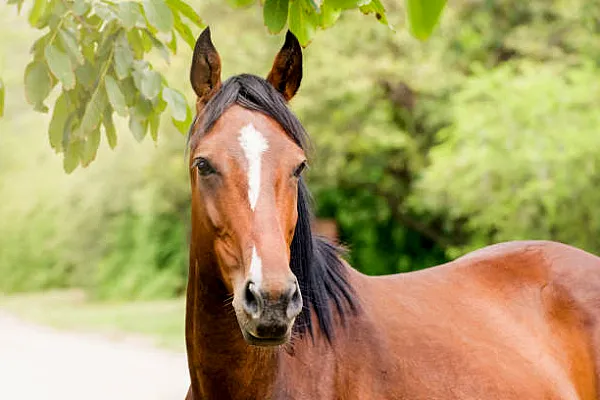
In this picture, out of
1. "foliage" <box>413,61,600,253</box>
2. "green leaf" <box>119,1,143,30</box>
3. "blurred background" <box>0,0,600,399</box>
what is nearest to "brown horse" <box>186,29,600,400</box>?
"green leaf" <box>119,1,143,30</box>

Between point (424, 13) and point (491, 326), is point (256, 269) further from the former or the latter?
point (491, 326)

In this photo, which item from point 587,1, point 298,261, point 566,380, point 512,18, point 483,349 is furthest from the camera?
point 512,18

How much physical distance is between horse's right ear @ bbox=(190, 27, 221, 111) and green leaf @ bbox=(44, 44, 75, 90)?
41 centimetres

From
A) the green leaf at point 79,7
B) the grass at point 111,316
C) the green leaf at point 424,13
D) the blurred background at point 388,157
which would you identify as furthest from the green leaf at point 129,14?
the grass at point 111,316

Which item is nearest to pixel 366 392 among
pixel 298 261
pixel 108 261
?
pixel 298 261

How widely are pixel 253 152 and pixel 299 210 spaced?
32 centimetres

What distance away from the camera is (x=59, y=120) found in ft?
11.5

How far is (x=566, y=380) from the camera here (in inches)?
154

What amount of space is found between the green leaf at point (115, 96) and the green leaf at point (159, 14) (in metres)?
0.33

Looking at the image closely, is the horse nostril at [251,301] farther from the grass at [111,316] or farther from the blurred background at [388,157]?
the grass at [111,316]

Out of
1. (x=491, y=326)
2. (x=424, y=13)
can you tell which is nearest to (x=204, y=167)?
(x=424, y=13)

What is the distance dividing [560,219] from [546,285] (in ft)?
30.8

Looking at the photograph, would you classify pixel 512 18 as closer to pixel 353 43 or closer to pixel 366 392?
pixel 353 43

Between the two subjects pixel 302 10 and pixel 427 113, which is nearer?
pixel 302 10
